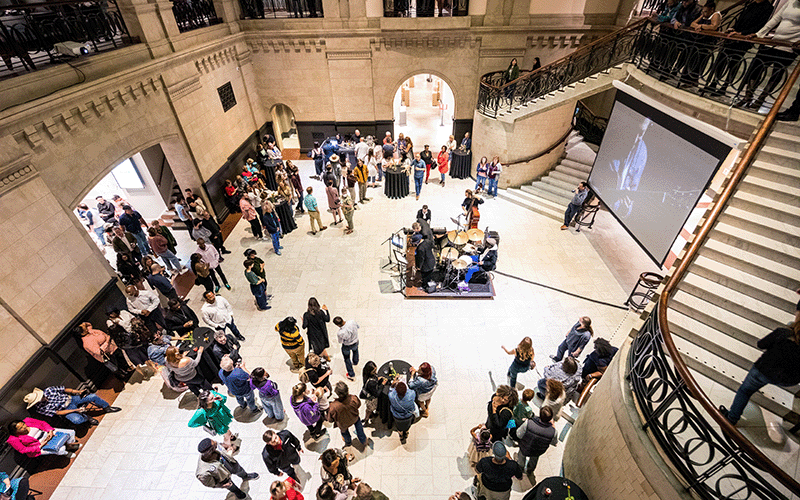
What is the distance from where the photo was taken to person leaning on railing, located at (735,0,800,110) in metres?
5.39

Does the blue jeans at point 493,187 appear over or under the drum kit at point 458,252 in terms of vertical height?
under

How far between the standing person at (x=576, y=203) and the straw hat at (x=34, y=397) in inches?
484

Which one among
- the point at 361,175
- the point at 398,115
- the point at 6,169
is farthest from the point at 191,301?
the point at 398,115

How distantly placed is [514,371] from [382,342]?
2.68 metres

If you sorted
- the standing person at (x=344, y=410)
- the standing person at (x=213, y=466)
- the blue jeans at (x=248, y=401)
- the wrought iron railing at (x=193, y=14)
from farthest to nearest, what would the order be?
the wrought iron railing at (x=193, y=14) < the blue jeans at (x=248, y=401) < the standing person at (x=344, y=410) < the standing person at (x=213, y=466)

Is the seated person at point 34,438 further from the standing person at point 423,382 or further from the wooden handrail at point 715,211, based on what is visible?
the wooden handrail at point 715,211

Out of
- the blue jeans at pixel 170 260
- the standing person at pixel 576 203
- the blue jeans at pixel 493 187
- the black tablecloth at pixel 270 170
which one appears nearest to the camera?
the blue jeans at pixel 170 260

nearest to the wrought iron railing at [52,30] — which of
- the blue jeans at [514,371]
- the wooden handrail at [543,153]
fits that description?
the blue jeans at [514,371]

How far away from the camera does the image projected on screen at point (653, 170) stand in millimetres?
6684

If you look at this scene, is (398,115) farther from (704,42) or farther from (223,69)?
(704,42)

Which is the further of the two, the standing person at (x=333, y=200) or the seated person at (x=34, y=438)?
the standing person at (x=333, y=200)

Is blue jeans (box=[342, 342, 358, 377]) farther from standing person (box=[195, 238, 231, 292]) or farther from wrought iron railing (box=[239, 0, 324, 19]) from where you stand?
wrought iron railing (box=[239, 0, 324, 19])

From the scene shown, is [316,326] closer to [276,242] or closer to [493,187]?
[276,242]

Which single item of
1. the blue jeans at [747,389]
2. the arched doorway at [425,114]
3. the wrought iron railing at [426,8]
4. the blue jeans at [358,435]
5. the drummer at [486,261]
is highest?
the wrought iron railing at [426,8]
